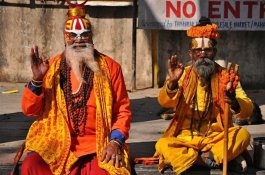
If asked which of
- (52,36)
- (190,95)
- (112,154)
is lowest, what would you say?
(112,154)

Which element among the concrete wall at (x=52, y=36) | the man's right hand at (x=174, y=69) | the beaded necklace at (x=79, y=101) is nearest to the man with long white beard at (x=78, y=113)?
the beaded necklace at (x=79, y=101)

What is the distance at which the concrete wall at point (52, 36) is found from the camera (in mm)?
12859

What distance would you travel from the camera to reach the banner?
12.3 metres

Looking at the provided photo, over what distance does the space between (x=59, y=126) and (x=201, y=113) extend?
50.5 inches

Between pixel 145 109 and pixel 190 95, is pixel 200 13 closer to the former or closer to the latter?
pixel 145 109

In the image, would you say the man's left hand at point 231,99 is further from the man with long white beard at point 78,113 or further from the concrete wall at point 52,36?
the concrete wall at point 52,36

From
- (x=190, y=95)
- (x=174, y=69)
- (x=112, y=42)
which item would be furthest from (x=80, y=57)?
(x=112, y=42)

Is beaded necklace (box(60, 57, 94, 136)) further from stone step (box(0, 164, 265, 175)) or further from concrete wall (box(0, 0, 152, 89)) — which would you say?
concrete wall (box(0, 0, 152, 89))

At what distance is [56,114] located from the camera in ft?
20.4

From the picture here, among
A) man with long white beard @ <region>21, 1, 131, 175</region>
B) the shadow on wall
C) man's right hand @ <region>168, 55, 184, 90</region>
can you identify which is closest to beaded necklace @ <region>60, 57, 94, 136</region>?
man with long white beard @ <region>21, 1, 131, 175</region>

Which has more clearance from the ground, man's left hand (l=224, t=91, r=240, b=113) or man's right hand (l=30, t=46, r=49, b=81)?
Answer: man's right hand (l=30, t=46, r=49, b=81)

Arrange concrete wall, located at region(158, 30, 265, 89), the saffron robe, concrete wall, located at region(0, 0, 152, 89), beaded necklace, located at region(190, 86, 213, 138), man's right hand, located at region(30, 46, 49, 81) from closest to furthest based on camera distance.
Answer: man's right hand, located at region(30, 46, 49, 81), the saffron robe, beaded necklace, located at region(190, 86, 213, 138), concrete wall, located at region(158, 30, 265, 89), concrete wall, located at region(0, 0, 152, 89)

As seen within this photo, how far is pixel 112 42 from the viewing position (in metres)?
12.9

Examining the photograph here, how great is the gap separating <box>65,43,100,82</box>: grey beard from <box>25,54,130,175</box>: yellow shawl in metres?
0.10
